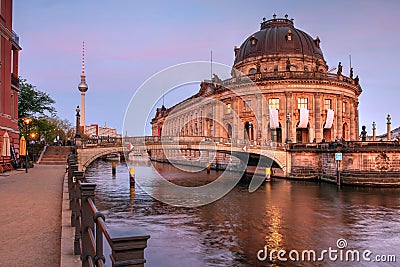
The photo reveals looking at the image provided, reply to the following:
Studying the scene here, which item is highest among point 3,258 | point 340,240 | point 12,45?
point 12,45

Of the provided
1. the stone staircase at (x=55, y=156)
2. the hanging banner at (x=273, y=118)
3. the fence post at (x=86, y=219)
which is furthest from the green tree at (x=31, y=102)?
the fence post at (x=86, y=219)

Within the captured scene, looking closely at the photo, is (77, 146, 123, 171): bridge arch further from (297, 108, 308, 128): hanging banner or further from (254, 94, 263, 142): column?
(297, 108, 308, 128): hanging banner

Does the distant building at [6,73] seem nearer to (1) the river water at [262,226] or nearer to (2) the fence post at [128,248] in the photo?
(1) the river water at [262,226]

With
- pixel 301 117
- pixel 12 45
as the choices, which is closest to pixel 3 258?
pixel 12 45

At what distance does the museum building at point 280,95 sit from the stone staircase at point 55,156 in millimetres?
24732

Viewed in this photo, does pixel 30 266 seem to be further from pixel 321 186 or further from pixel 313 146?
pixel 313 146

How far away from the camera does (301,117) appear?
57.8 meters

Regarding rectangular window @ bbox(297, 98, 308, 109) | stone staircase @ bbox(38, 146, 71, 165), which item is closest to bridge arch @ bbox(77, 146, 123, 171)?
stone staircase @ bbox(38, 146, 71, 165)

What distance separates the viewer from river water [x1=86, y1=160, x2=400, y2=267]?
50.8 ft

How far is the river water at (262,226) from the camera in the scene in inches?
610

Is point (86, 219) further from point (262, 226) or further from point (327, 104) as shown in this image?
point (327, 104)

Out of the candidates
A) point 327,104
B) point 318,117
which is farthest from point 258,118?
point 327,104

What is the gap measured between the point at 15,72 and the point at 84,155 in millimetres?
10898

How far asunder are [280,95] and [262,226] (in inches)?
1565
